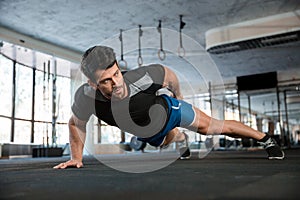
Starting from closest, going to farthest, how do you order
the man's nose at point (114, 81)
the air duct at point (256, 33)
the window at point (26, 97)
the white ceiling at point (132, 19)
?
the man's nose at point (114, 81) → the white ceiling at point (132, 19) → the air duct at point (256, 33) → the window at point (26, 97)

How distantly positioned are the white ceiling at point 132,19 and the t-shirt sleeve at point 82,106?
126 inches

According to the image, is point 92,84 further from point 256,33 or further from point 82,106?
point 256,33

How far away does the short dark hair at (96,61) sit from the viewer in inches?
69.8

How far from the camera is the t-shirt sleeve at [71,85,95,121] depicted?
1976 mm

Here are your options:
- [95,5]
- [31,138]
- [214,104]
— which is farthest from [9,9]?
[214,104]

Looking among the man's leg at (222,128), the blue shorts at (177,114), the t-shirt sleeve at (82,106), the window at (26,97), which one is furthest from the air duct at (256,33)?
the t-shirt sleeve at (82,106)

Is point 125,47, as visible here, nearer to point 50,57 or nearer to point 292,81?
point 50,57

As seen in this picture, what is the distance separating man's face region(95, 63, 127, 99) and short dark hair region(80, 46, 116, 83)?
0.09 feet

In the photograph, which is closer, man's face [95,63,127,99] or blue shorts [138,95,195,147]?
man's face [95,63,127,99]

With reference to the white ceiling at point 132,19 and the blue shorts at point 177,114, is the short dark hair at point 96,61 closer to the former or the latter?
the blue shorts at point 177,114

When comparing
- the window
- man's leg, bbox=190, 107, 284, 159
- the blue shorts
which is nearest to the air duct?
the window

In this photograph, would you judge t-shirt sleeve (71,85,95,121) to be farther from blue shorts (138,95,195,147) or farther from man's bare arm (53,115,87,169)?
blue shorts (138,95,195,147)

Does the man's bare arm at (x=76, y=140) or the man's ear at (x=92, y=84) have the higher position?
the man's ear at (x=92, y=84)

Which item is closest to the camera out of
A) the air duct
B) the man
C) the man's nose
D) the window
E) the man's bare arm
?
the man's nose
